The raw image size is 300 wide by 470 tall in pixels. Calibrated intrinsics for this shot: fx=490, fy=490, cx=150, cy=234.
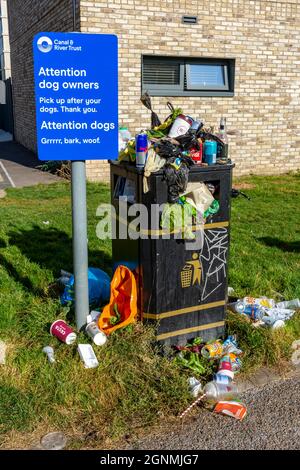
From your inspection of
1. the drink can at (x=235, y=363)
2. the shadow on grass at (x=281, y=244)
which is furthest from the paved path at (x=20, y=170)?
the drink can at (x=235, y=363)

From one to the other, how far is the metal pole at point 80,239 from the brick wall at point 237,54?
6.42 m

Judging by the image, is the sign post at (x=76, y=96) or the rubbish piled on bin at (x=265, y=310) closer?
the sign post at (x=76, y=96)

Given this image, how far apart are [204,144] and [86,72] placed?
96cm

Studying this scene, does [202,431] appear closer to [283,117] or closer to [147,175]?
[147,175]

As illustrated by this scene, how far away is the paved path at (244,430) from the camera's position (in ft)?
9.17

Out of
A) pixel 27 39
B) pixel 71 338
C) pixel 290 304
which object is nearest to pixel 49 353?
pixel 71 338

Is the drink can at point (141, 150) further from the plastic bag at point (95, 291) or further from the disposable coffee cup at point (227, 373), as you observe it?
the disposable coffee cup at point (227, 373)

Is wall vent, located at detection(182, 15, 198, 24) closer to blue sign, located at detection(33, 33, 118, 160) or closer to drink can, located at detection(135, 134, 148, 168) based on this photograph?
blue sign, located at detection(33, 33, 118, 160)

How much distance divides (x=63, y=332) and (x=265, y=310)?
67.0 inches

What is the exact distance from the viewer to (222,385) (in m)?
3.26

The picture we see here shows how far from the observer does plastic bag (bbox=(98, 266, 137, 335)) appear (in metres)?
3.60

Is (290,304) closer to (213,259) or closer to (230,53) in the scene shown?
(213,259)

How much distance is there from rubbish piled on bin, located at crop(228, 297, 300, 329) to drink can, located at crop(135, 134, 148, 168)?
1585 mm

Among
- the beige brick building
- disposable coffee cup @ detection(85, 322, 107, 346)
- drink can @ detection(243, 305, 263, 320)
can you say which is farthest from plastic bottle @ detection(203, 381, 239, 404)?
the beige brick building
